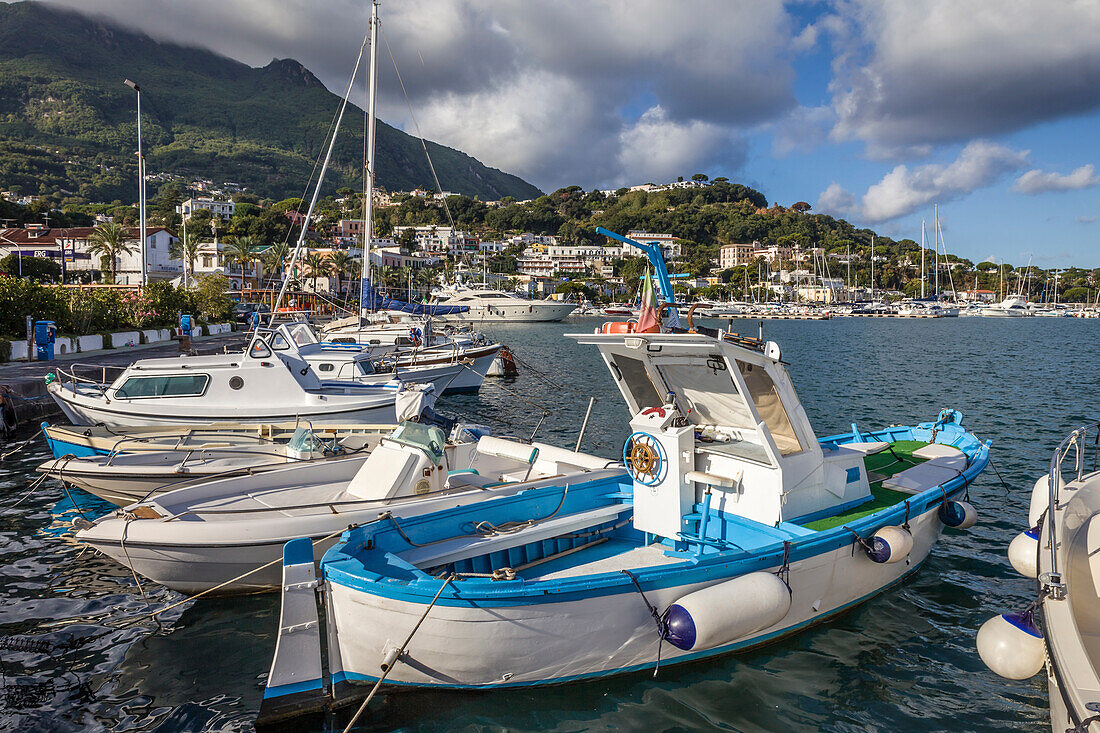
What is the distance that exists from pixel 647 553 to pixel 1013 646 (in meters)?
3.72

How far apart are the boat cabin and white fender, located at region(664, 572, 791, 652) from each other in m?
1.18

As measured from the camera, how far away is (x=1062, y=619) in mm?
5266

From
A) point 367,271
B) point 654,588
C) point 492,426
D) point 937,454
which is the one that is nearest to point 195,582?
point 654,588

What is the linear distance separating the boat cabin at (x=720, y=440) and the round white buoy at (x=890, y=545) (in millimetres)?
717

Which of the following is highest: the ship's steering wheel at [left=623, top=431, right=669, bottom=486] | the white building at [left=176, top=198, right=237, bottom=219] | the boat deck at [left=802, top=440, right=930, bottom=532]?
the white building at [left=176, top=198, right=237, bottom=219]

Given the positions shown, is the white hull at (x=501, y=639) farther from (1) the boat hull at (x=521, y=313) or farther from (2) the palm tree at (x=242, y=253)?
(1) the boat hull at (x=521, y=313)

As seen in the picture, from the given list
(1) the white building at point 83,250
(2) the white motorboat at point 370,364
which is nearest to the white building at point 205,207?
(1) the white building at point 83,250

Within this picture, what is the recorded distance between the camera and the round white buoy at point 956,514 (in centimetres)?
883

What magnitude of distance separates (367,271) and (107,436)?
15.6m

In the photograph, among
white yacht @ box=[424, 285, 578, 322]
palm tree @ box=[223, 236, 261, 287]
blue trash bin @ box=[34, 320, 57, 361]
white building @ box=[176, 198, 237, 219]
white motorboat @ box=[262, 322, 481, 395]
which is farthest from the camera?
white building @ box=[176, 198, 237, 219]

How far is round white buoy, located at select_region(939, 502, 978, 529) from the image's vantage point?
883 cm

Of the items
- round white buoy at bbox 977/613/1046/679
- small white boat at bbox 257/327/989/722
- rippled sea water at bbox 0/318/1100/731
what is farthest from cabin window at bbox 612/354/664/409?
round white buoy at bbox 977/613/1046/679

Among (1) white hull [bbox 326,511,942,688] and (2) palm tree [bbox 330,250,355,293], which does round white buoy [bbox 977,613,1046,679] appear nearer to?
→ (1) white hull [bbox 326,511,942,688]

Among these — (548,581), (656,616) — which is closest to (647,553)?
(656,616)
